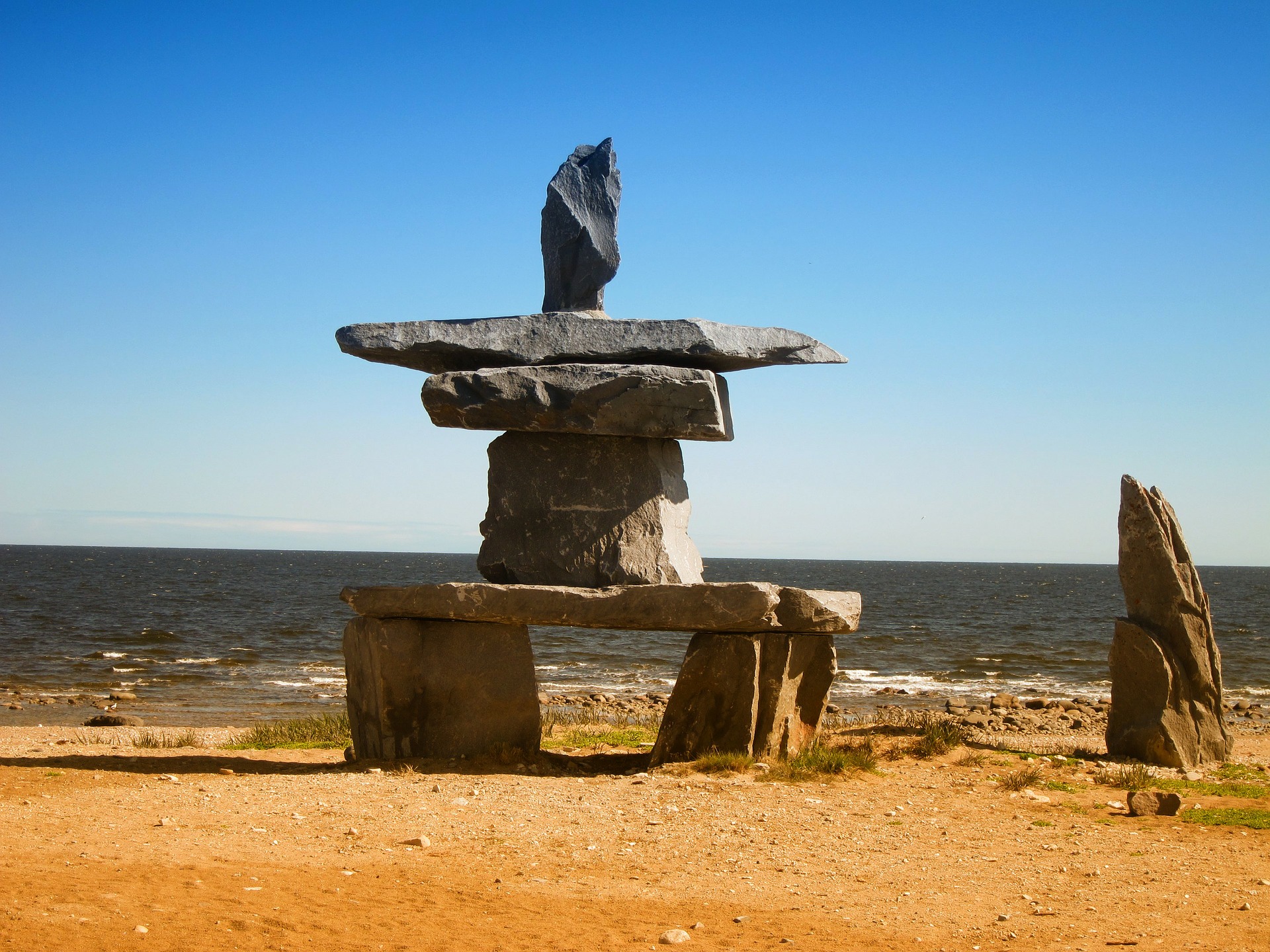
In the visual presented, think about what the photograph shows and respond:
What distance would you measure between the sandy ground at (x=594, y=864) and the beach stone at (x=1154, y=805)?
4.8 inches

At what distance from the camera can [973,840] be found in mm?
7258

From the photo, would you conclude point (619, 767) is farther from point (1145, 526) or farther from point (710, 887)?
point (1145, 526)

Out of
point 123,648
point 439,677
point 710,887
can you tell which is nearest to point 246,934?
point 710,887

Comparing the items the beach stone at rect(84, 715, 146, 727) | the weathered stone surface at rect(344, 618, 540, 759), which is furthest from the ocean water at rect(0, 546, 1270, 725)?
the weathered stone surface at rect(344, 618, 540, 759)

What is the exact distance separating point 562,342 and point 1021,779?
15.9 feet

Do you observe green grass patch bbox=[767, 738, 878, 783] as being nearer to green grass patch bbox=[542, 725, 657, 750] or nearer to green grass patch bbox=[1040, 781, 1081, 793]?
green grass patch bbox=[1040, 781, 1081, 793]

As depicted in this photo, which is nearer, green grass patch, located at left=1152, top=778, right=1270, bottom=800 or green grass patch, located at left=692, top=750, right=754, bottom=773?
green grass patch, located at left=692, top=750, right=754, bottom=773

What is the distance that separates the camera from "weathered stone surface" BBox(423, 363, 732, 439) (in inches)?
349

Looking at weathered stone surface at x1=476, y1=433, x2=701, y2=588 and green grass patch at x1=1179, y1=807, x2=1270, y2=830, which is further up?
weathered stone surface at x1=476, y1=433, x2=701, y2=588

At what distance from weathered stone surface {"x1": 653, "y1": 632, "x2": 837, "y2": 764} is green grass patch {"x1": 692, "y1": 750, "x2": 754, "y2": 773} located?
202mm

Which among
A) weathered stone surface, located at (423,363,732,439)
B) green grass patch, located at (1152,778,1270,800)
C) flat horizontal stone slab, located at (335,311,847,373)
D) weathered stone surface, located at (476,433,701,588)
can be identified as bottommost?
green grass patch, located at (1152,778,1270,800)

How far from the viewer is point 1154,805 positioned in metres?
8.21

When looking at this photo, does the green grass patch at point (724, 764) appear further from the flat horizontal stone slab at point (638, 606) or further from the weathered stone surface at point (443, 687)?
the weathered stone surface at point (443, 687)

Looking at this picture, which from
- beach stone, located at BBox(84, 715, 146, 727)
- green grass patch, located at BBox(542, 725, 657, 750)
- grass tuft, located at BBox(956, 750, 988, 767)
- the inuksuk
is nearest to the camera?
the inuksuk
